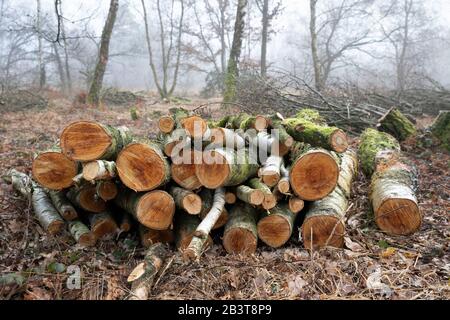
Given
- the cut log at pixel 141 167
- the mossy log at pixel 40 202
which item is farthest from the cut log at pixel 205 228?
the mossy log at pixel 40 202

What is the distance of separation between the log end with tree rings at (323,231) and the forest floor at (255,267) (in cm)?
13

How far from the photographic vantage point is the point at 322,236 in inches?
147

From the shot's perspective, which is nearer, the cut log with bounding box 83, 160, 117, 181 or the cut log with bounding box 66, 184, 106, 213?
the cut log with bounding box 83, 160, 117, 181

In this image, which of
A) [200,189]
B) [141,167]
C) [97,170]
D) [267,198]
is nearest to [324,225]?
[267,198]

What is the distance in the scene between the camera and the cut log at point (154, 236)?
392 cm

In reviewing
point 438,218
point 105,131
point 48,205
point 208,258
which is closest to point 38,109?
point 48,205

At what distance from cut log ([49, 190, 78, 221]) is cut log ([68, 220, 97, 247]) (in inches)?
5.4

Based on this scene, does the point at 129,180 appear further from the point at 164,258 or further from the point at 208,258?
the point at 208,258

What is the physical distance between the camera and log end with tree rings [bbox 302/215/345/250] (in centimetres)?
366

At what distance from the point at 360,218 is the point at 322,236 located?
0.85m

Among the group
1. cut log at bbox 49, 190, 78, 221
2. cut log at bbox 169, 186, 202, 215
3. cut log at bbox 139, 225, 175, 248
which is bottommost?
cut log at bbox 139, 225, 175, 248

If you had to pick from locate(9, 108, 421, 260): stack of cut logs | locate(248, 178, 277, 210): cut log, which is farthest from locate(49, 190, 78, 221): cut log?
locate(248, 178, 277, 210): cut log

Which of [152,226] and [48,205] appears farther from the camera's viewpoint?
[48,205]

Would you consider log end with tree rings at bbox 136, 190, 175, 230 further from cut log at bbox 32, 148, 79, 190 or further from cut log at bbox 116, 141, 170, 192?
cut log at bbox 32, 148, 79, 190
